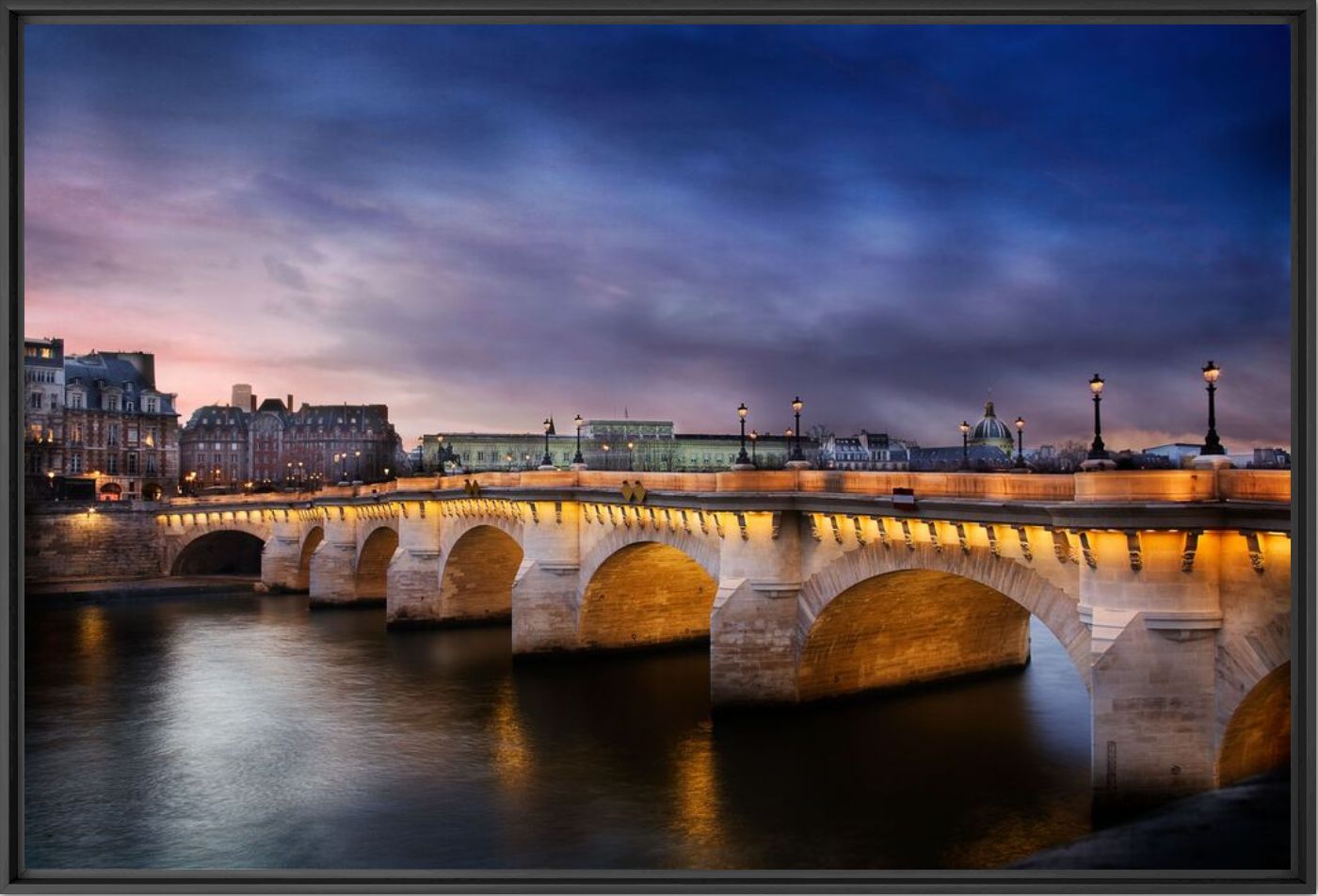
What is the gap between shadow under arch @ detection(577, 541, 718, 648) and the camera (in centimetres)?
3319

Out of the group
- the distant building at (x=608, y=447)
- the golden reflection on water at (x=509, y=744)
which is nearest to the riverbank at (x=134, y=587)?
the golden reflection on water at (x=509, y=744)

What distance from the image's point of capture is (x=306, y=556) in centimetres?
6006

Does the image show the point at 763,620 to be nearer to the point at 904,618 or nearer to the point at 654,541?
the point at 904,618

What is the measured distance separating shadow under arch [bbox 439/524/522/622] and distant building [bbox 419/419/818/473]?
74.1 m

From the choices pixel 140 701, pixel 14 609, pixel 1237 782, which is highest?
pixel 14 609

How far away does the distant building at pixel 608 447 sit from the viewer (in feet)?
404

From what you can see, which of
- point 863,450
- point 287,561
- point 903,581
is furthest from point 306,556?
point 863,450

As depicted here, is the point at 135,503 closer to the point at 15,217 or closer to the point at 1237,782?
the point at 15,217

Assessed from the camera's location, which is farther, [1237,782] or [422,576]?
[422,576]

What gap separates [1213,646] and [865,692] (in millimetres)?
11702

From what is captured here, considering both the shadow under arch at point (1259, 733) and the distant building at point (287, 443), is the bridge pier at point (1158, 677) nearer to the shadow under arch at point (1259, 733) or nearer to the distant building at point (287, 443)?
the shadow under arch at point (1259, 733)

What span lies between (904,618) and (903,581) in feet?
8.19

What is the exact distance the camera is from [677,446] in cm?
12662

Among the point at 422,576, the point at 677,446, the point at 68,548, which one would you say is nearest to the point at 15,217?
the point at 422,576
